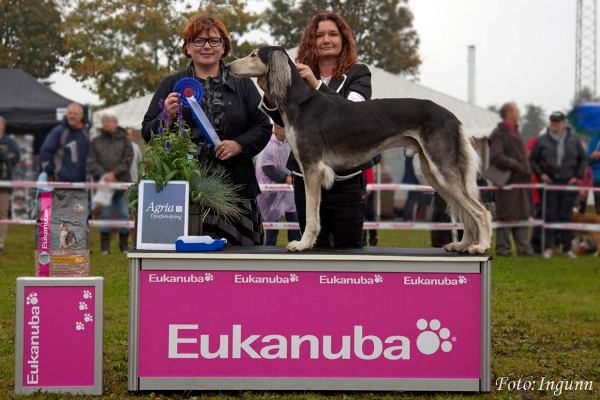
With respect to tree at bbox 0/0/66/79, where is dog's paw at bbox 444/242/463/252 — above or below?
below

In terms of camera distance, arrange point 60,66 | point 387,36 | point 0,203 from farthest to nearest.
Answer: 1. point 387,36
2. point 60,66
3. point 0,203

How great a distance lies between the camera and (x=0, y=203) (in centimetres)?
1168

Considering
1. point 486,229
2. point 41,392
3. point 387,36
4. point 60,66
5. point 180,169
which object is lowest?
point 41,392

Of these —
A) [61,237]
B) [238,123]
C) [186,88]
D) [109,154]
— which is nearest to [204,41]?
[186,88]

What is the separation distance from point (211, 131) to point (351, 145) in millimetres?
889

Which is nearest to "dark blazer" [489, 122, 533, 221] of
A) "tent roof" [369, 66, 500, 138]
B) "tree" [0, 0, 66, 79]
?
"tent roof" [369, 66, 500, 138]

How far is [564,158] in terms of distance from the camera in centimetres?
1172

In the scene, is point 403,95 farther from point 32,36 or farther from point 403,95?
point 32,36

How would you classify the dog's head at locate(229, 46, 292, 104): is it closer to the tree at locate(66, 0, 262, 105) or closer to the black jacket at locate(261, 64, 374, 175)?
the black jacket at locate(261, 64, 374, 175)

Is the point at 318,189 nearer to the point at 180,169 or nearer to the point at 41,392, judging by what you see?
the point at 180,169

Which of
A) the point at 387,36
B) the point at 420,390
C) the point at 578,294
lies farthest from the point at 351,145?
the point at 387,36

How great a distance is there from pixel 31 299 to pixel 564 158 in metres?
9.26

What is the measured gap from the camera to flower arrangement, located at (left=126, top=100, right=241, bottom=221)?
4.18 metres

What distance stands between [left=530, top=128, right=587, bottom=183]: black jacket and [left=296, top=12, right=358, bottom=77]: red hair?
776 centimetres
